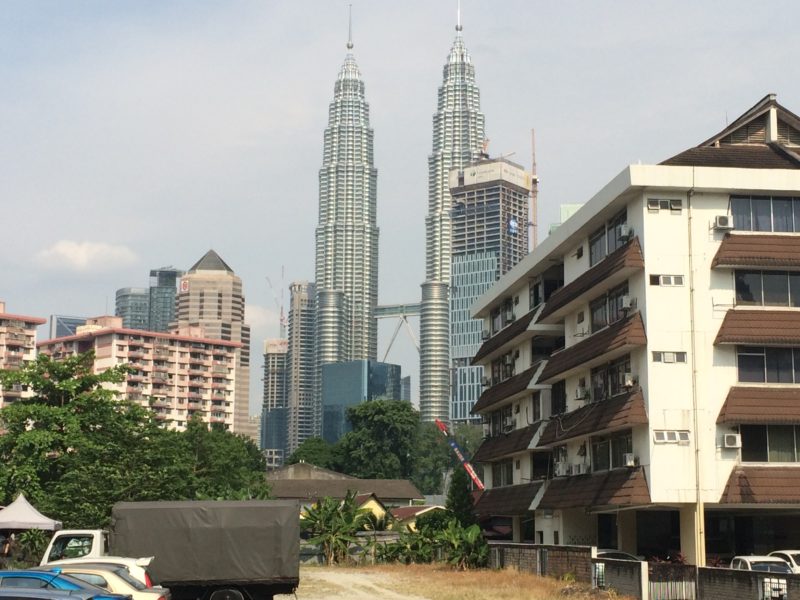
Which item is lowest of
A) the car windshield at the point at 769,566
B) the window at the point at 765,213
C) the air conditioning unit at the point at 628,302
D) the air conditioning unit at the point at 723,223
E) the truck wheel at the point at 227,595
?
the truck wheel at the point at 227,595

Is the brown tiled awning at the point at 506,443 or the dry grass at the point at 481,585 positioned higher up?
the brown tiled awning at the point at 506,443

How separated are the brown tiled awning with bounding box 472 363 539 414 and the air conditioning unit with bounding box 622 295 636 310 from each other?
46.1 ft

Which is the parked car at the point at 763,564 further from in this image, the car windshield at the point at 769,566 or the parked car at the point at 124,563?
the parked car at the point at 124,563

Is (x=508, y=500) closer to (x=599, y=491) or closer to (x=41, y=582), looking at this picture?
(x=599, y=491)

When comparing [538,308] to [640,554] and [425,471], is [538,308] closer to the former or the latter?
[640,554]

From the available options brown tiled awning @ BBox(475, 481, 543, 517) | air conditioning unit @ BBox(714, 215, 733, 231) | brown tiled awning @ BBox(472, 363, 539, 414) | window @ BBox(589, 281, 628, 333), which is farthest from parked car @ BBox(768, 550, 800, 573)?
brown tiled awning @ BBox(472, 363, 539, 414)

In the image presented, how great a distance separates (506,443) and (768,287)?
79.7ft

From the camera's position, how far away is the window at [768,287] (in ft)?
152

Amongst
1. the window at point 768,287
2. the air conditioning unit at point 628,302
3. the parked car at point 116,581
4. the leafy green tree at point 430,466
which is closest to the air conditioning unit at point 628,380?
the air conditioning unit at point 628,302

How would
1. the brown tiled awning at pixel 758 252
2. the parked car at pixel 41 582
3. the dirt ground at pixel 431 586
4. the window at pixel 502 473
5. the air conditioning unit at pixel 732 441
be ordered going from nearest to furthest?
the parked car at pixel 41 582, the dirt ground at pixel 431 586, the air conditioning unit at pixel 732 441, the brown tiled awning at pixel 758 252, the window at pixel 502 473

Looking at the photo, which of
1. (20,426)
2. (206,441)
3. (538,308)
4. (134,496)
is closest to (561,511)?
(538,308)

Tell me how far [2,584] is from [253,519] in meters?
11.4

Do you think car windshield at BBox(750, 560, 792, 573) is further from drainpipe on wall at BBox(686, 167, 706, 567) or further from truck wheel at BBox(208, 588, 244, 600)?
truck wheel at BBox(208, 588, 244, 600)

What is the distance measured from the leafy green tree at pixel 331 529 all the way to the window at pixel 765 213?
30228mm
